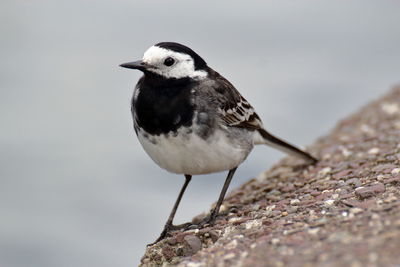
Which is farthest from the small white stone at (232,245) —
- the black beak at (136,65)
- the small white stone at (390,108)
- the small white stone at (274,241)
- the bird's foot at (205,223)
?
the small white stone at (390,108)

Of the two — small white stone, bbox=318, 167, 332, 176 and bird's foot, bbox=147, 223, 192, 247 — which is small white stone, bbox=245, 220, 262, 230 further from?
small white stone, bbox=318, 167, 332, 176

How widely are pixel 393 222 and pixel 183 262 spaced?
Answer: 159 cm

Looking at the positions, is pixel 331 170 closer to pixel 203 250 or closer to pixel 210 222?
pixel 210 222

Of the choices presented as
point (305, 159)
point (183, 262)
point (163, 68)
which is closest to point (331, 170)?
point (305, 159)

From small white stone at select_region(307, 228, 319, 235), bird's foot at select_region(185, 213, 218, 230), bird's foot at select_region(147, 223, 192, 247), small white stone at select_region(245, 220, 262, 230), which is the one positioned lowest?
small white stone at select_region(307, 228, 319, 235)

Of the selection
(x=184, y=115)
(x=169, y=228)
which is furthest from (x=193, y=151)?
(x=169, y=228)

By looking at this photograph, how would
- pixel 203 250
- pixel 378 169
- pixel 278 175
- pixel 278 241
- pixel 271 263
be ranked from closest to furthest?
1. pixel 271 263
2. pixel 278 241
3. pixel 203 250
4. pixel 378 169
5. pixel 278 175

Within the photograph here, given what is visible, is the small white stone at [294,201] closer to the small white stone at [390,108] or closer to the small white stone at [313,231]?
the small white stone at [313,231]

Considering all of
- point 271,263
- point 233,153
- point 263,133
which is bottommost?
point 271,263

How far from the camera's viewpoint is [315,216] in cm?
548

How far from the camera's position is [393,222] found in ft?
15.1

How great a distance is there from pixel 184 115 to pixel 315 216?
1447mm

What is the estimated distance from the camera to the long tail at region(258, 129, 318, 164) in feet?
25.6

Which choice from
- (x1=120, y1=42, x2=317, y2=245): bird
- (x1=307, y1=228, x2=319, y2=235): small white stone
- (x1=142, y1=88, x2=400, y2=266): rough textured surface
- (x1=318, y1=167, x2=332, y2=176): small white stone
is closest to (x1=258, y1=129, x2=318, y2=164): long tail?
(x1=142, y1=88, x2=400, y2=266): rough textured surface
